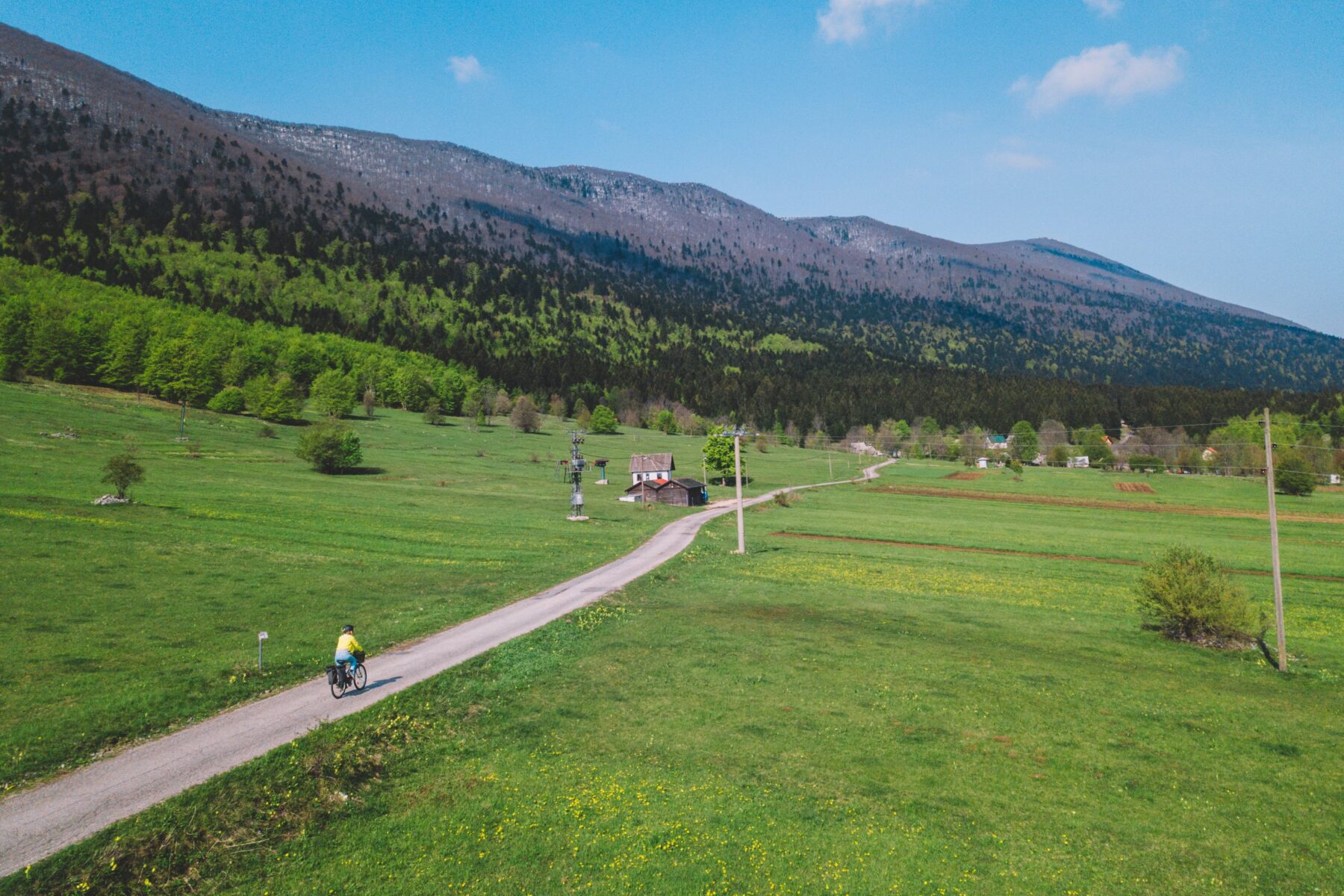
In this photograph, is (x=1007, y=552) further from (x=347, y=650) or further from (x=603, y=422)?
(x=603, y=422)

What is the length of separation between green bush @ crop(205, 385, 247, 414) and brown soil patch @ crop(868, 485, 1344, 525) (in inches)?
4432

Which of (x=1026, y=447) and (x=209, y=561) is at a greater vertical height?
(x=209, y=561)

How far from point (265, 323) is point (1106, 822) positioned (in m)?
229

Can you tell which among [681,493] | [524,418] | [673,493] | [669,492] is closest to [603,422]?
[524,418]

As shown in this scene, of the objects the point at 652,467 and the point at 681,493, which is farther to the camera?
the point at 652,467

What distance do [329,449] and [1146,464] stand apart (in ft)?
560

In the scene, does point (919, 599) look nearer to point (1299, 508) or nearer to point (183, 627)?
point (183, 627)

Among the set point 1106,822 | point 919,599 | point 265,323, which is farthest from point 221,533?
point 265,323

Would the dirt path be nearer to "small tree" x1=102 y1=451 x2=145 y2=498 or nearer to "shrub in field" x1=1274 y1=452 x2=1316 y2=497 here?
"small tree" x1=102 y1=451 x2=145 y2=498

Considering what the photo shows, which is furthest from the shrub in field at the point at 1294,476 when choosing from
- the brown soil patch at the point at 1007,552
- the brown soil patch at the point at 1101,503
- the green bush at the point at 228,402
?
the green bush at the point at 228,402

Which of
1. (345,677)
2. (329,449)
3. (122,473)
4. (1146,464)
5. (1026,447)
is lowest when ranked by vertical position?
(1146,464)

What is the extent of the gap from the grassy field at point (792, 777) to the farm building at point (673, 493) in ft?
187

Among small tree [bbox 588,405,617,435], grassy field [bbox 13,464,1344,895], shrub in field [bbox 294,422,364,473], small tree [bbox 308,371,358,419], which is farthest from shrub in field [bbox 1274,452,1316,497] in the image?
small tree [bbox 308,371,358,419]

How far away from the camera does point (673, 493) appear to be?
297 feet
